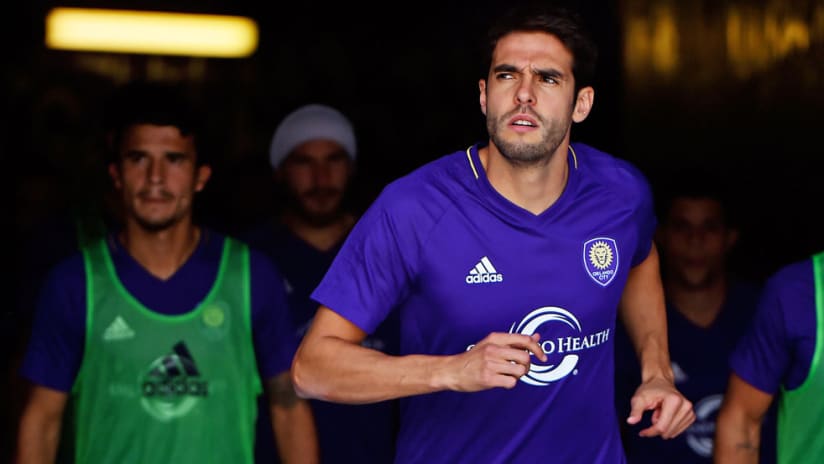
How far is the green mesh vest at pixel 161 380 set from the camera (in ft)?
14.2

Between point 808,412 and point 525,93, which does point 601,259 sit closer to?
point 525,93

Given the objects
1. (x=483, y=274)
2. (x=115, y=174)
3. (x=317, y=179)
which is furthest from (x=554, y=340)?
(x=317, y=179)

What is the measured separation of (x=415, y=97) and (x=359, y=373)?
5.72 m

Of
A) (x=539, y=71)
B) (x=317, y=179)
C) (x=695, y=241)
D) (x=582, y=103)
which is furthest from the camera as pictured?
(x=317, y=179)

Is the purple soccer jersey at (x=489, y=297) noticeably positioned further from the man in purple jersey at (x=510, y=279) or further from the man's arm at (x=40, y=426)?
the man's arm at (x=40, y=426)

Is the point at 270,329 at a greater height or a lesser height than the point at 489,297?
lesser

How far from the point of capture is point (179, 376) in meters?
4.36

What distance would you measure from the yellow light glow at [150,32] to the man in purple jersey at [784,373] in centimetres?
557

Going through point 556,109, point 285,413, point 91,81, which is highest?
point 91,81

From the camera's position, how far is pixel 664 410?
3469mm

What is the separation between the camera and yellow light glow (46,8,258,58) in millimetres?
8875

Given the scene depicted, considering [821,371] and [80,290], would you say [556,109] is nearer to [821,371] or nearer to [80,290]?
[821,371]

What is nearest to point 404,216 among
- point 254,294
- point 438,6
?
point 254,294

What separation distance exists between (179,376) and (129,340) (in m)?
0.18
